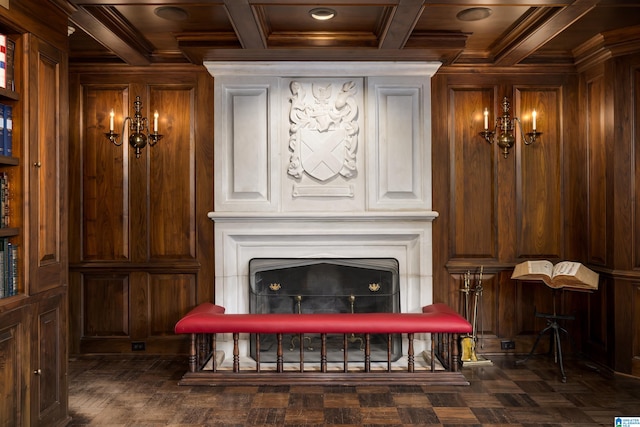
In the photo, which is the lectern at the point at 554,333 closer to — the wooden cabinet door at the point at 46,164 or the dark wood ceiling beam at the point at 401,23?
the dark wood ceiling beam at the point at 401,23

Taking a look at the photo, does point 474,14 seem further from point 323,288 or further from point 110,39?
point 110,39

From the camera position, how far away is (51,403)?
129 inches

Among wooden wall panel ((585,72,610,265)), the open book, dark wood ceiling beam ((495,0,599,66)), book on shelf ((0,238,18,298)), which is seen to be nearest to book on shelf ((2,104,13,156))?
book on shelf ((0,238,18,298))

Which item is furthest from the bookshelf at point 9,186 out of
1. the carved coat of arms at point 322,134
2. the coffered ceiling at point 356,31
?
the carved coat of arms at point 322,134

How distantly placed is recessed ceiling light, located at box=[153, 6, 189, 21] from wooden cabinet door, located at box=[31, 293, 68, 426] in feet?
6.78

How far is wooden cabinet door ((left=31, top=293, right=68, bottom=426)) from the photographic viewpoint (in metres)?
3.07

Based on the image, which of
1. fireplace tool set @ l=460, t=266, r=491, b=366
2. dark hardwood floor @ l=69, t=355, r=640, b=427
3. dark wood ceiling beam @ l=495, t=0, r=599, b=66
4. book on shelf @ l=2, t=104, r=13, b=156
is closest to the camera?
book on shelf @ l=2, t=104, r=13, b=156

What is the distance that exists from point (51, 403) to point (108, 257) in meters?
2.04

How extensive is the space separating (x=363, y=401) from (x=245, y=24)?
2.76 metres

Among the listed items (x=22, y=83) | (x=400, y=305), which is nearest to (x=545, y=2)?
(x=400, y=305)

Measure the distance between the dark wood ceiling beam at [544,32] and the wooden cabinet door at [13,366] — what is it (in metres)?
3.78

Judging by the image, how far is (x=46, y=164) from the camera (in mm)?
3195

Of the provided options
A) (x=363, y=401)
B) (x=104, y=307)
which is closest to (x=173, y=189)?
(x=104, y=307)

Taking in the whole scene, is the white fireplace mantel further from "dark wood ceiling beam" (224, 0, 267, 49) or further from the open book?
the open book
